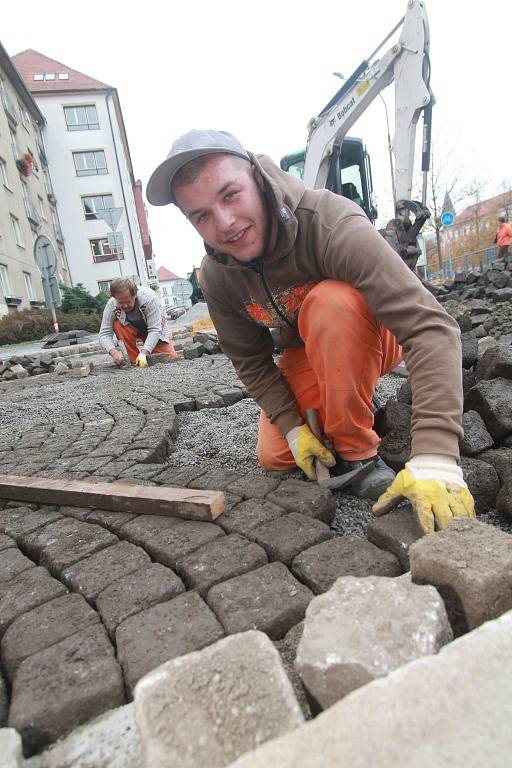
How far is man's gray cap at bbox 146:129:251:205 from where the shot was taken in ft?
6.01

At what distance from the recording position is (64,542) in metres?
1.91

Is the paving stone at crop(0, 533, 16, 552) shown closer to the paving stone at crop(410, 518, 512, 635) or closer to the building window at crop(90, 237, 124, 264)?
the paving stone at crop(410, 518, 512, 635)

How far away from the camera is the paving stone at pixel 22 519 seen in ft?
6.76

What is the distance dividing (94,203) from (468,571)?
31.5 metres

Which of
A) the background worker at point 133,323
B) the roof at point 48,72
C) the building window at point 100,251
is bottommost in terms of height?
the background worker at point 133,323

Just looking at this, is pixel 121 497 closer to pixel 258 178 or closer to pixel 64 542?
pixel 64 542

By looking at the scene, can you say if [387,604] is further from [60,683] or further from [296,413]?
[296,413]

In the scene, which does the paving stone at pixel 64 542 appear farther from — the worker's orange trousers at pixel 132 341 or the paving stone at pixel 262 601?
the worker's orange trousers at pixel 132 341

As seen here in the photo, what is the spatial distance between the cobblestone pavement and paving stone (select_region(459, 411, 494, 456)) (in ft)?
1.80

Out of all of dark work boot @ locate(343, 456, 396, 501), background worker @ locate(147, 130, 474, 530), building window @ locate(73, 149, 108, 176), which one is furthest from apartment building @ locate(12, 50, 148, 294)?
dark work boot @ locate(343, 456, 396, 501)

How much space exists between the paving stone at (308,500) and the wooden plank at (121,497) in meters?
0.26

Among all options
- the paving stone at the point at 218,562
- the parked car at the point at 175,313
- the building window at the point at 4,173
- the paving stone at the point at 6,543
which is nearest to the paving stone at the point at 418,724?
the paving stone at the point at 218,562

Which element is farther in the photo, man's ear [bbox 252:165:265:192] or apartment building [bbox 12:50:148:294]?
apartment building [bbox 12:50:148:294]

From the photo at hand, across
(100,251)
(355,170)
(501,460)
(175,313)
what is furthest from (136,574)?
(175,313)
